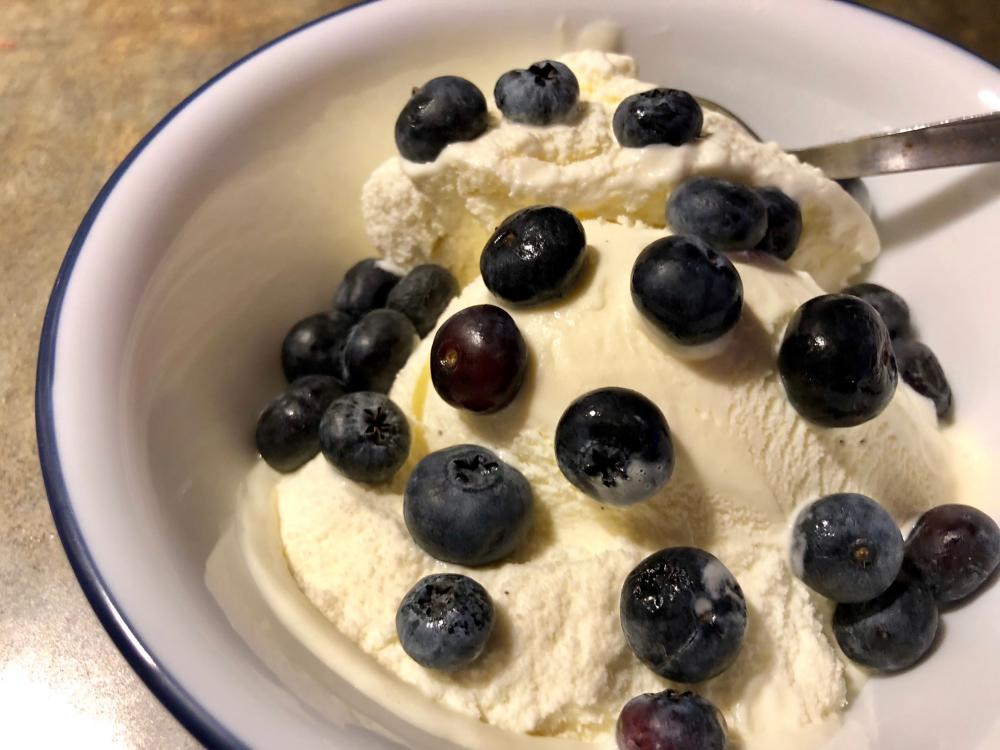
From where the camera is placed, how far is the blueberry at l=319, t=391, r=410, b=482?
40.1 inches

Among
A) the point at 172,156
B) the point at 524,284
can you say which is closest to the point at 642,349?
the point at 524,284

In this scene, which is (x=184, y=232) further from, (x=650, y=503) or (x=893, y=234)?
(x=893, y=234)

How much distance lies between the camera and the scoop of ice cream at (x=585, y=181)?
1107 millimetres

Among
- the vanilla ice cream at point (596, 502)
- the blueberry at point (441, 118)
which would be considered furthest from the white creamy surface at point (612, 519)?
the blueberry at point (441, 118)

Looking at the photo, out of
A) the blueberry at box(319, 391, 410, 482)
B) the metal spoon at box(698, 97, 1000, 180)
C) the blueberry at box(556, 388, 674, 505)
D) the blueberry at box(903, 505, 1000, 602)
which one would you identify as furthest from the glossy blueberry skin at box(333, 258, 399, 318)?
the blueberry at box(903, 505, 1000, 602)

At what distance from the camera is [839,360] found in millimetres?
896

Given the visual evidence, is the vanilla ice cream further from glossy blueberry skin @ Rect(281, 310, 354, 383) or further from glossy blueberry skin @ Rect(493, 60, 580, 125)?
glossy blueberry skin @ Rect(281, 310, 354, 383)

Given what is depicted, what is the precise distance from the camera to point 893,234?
1.31 m

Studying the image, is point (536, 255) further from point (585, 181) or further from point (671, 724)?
point (671, 724)

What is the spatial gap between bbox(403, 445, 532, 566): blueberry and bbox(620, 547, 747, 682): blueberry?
0.51ft

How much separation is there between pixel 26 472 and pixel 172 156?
556 mm

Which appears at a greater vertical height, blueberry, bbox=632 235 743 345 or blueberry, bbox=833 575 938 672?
blueberry, bbox=632 235 743 345

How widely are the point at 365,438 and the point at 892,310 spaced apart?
31.2 inches

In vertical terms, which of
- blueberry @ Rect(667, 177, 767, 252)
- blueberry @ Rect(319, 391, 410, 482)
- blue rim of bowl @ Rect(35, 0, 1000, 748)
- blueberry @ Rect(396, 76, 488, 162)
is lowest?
blueberry @ Rect(319, 391, 410, 482)
